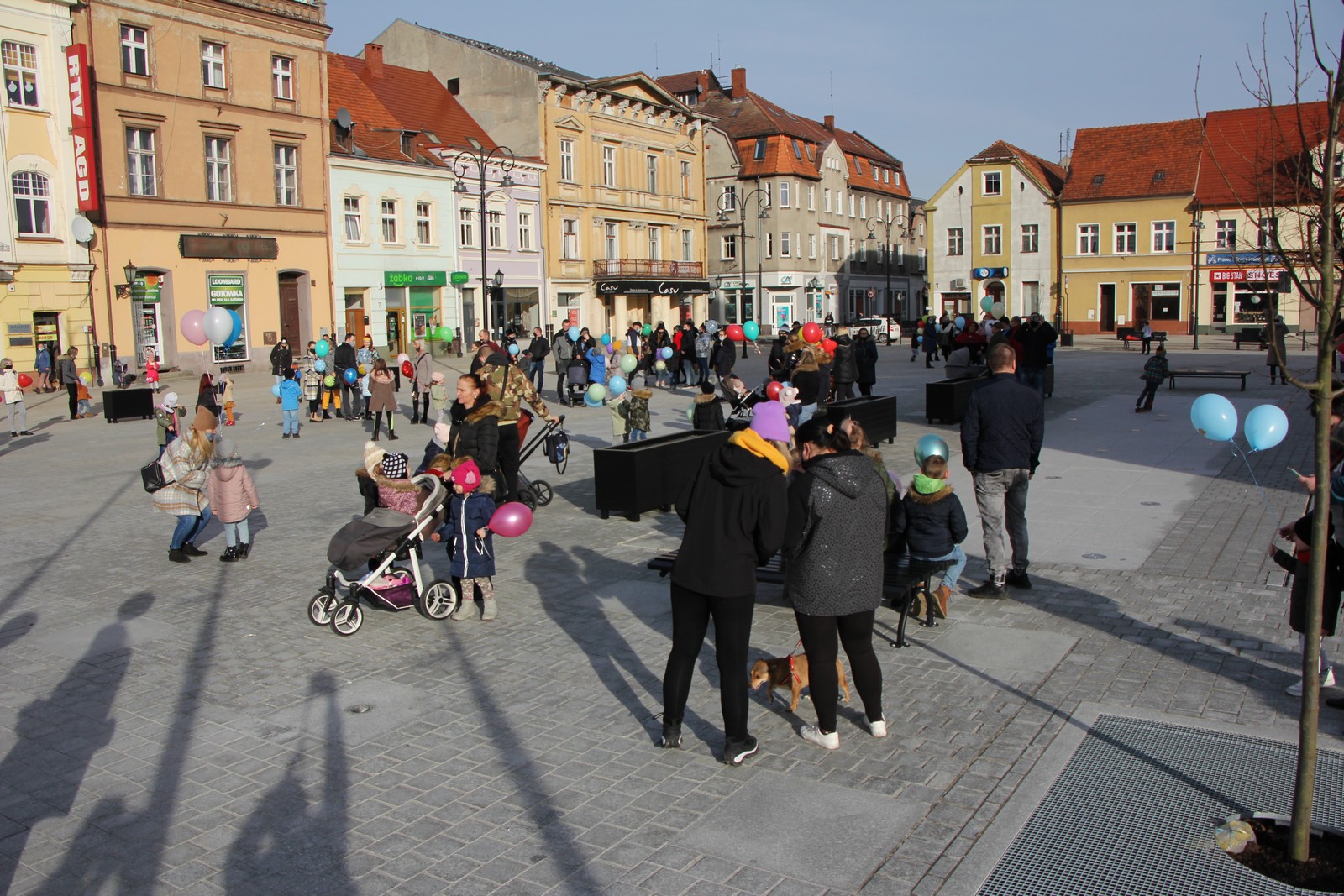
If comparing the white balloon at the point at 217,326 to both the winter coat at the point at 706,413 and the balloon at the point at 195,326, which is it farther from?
the winter coat at the point at 706,413

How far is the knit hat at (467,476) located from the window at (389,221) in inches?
1458

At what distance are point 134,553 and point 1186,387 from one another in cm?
2275

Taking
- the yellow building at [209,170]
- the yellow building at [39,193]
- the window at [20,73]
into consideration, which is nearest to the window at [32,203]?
the yellow building at [39,193]

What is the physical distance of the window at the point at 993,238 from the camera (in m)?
62.6

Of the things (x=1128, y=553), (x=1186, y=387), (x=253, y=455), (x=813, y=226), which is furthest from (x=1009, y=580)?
(x=813, y=226)

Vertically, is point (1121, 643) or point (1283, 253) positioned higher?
point (1283, 253)

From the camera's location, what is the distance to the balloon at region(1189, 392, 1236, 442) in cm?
839

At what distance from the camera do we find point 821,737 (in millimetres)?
5961

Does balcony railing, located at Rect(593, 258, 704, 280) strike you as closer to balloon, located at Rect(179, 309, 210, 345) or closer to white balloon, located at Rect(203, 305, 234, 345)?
balloon, located at Rect(179, 309, 210, 345)

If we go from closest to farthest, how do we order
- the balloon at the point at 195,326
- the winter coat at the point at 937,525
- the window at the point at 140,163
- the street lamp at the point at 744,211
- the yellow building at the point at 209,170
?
the winter coat at the point at 937,525, the balloon at the point at 195,326, the yellow building at the point at 209,170, the window at the point at 140,163, the street lamp at the point at 744,211

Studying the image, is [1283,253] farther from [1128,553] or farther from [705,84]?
[705,84]

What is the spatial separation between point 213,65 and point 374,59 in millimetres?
12033

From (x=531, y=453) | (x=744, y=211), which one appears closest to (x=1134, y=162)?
(x=744, y=211)

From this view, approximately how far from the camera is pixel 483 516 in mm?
8336
